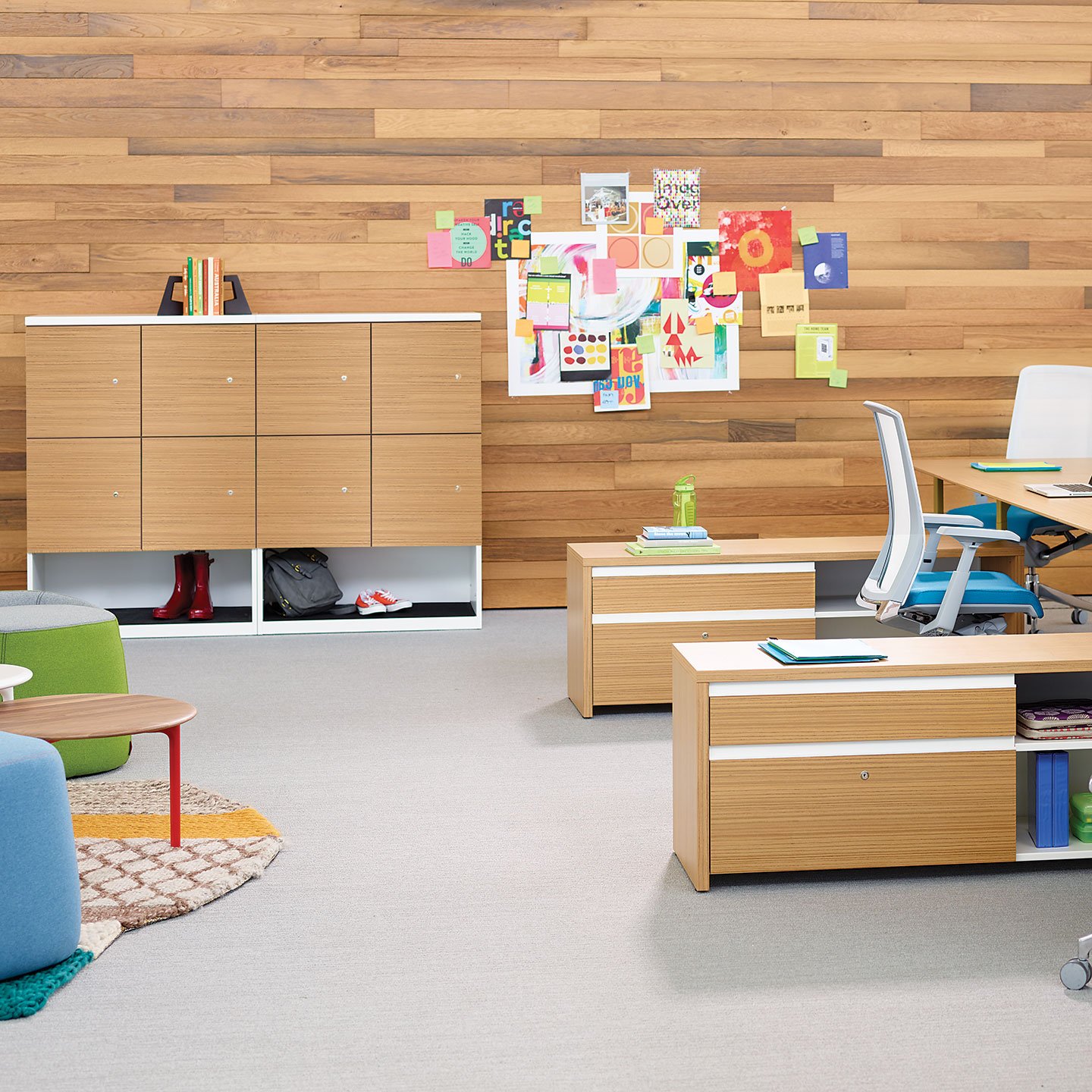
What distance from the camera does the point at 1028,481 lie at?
4.65m

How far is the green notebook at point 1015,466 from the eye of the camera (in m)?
4.91

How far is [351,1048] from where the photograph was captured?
6.68 ft

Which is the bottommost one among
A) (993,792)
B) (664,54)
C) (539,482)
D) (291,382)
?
(993,792)

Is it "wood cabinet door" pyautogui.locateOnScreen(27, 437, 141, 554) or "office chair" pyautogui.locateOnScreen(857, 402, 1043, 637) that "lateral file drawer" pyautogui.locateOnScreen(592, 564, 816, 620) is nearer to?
"office chair" pyautogui.locateOnScreen(857, 402, 1043, 637)

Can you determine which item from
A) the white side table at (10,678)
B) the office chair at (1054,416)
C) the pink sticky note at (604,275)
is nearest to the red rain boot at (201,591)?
the pink sticky note at (604,275)

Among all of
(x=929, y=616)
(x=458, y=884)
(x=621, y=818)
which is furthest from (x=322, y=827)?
(x=929, y=616)

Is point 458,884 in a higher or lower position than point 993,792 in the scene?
lower

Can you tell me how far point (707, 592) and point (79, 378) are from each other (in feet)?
9.70

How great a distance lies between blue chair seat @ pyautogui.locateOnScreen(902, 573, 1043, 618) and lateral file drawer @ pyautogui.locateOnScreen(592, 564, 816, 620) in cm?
45

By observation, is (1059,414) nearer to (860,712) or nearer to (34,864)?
(860,712)

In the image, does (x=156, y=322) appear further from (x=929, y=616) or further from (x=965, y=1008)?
(x=965, y=1008)

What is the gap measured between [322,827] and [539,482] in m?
3.21

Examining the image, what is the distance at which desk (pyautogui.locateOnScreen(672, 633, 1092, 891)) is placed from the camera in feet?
8.66

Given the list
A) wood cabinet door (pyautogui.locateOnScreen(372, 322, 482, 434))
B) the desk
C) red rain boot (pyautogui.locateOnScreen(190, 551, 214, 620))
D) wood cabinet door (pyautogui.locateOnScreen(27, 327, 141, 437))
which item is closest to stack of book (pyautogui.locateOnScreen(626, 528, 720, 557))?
the desk
